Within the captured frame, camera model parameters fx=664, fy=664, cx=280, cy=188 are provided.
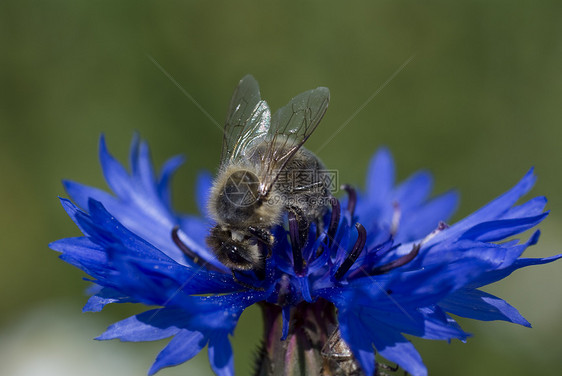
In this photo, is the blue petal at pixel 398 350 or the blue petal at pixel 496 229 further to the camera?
the blue petal at pixel 496 229

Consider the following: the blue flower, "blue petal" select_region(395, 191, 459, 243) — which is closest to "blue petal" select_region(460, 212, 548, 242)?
the blue flower

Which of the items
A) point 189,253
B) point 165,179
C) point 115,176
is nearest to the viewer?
point 189,253

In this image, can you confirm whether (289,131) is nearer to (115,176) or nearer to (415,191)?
(115,176)

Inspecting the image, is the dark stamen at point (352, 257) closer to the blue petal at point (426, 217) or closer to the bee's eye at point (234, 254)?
Answer: the bee's eye at point (234, 254)

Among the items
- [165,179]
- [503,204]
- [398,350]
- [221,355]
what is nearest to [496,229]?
[503,204]

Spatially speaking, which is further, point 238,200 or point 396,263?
point 396,263

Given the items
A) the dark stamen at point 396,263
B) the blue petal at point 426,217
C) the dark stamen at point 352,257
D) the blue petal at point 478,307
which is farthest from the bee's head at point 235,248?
the blue petal at point 426,217

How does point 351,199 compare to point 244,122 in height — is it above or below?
below

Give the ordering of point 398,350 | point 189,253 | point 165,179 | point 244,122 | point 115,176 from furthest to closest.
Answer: point 165,179 → point 115,176 → point 244,122 → point 189,253 → point 398,350
